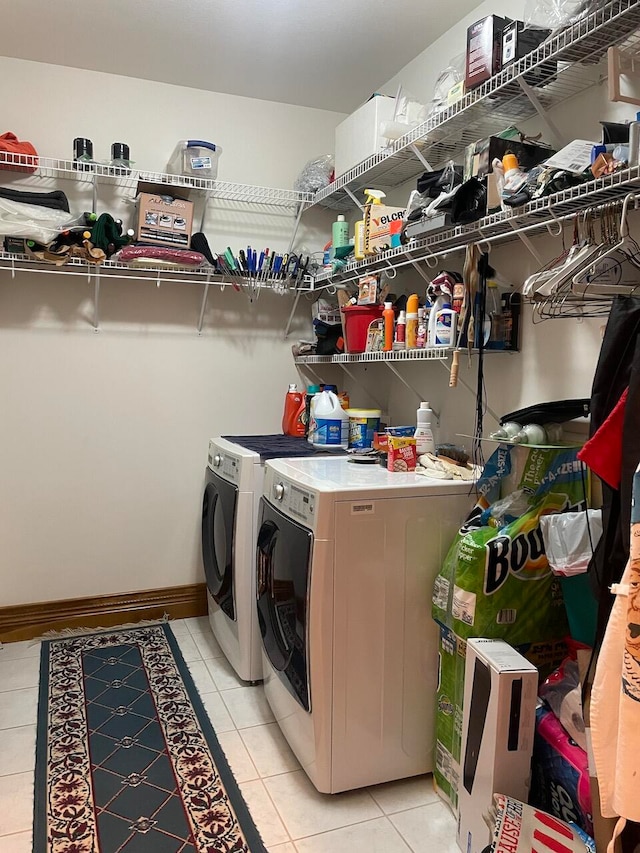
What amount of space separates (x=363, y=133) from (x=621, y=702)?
7.29 ft

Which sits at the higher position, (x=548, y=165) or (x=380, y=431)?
(x=548, y=165)

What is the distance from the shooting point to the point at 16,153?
2570mm

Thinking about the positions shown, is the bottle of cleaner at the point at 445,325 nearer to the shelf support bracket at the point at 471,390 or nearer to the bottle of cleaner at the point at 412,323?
the bottle of cleaner at the point at 412,323

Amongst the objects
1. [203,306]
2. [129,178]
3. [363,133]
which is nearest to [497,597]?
[363,133]

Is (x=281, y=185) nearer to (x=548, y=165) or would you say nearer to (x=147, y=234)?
(x=147, y=234)

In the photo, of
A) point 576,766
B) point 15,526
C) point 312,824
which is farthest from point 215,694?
point 576,766

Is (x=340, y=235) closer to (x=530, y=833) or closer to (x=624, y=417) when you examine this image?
(x=624, y=417)

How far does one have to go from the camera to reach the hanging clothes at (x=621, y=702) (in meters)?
0.99

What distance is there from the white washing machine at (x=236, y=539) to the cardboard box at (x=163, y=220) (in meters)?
0.91

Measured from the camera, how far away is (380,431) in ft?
Result: 9.18

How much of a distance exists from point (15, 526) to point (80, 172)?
5.18 ft

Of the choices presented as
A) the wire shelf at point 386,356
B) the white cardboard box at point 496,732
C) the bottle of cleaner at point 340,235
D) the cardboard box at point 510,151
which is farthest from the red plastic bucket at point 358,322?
the white cardboard box at point 496,732

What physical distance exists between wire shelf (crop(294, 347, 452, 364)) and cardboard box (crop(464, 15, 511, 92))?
30.2 inches

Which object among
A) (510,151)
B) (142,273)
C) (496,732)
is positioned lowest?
(496,732)
